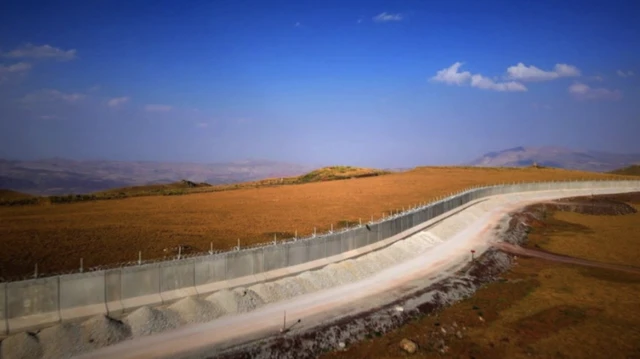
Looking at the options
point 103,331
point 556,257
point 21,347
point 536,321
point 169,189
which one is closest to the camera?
point 21,347

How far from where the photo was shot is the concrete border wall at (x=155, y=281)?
15.6 m

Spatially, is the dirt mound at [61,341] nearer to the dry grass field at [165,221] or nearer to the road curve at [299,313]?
the road curve at [299,313]

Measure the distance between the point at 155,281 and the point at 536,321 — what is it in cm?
1699

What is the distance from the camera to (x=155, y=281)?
722 inches

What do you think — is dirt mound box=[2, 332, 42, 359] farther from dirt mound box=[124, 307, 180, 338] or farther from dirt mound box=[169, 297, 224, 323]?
dirt mound box=[169, 297, 224, 323]

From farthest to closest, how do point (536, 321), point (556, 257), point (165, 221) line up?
point (165, 221), point (556, 257), point (536, 321)

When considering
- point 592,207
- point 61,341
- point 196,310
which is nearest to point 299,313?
point 196,310

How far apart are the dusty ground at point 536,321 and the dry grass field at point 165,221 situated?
12.8 meters

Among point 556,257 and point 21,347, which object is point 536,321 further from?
point 21,347

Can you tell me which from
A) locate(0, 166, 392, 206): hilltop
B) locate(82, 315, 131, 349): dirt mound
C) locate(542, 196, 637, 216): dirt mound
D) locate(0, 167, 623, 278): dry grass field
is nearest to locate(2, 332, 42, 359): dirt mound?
locate(82, 315, 131, 349): dirt mound

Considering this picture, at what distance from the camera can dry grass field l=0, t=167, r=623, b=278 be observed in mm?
23266

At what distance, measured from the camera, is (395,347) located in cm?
1667

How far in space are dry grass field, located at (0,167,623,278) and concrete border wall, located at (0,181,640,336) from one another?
4.67 m

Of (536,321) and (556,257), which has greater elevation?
(556,257)
